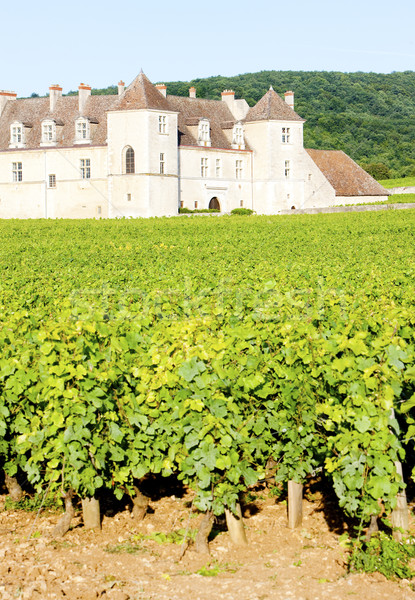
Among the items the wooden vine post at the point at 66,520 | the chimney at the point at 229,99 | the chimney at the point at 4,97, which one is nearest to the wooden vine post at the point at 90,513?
the wooden vine post at the point at 66,520

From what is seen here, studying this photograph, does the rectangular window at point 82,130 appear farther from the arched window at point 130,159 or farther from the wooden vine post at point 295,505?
the wooden vine post at point 295,505

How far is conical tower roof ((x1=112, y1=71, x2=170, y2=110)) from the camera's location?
59688 mm

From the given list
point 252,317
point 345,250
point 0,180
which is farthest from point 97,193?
point 252,317

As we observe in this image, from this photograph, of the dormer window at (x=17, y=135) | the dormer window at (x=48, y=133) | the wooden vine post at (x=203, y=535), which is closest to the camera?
the wooden vine post at (x=203, y=535)

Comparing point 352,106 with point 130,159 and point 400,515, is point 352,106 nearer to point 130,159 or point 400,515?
point 130,159

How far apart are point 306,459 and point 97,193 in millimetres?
56855

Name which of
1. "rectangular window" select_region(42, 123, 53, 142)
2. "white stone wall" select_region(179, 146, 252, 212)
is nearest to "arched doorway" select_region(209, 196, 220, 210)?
"white stone wall" select_region(179, 146, 252, 212)

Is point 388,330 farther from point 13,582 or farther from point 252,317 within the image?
point 13,582

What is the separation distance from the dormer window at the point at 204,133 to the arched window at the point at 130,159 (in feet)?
25.7

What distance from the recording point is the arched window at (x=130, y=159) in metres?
60.4

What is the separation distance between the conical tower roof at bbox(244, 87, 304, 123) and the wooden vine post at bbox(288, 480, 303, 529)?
204ft

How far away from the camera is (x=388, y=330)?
8242 mm

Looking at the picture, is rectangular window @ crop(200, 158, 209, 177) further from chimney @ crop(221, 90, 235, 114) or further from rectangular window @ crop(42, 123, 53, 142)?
rectangular window @ crop(42, 123, 53, 142)

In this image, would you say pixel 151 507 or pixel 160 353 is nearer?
pixel 160 353
